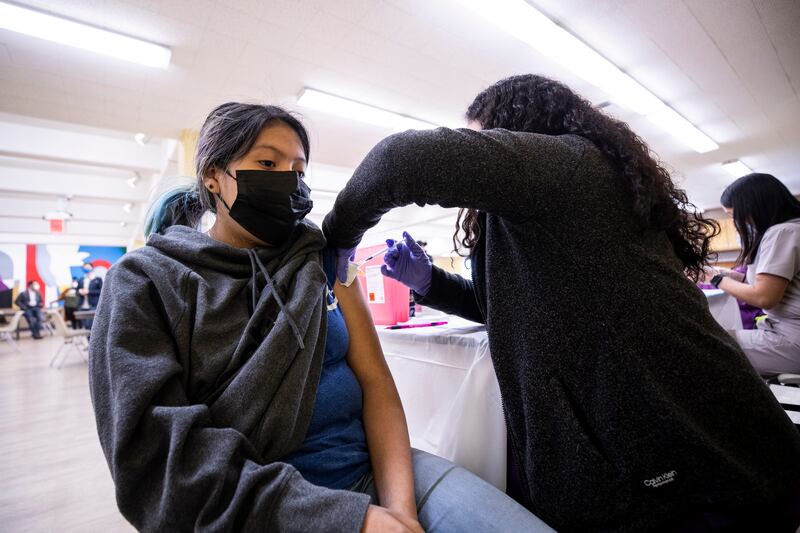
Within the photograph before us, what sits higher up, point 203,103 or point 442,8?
point 442,8

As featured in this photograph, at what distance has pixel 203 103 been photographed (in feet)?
13.3

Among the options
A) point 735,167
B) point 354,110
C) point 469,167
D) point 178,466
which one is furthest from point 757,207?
point 735,167

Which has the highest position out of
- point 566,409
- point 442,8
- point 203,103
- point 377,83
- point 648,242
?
point 442,8

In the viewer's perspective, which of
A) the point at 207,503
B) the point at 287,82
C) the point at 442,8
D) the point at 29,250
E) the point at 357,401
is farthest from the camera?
the point at 29,250

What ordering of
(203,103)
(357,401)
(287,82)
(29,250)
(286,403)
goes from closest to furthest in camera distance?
1. (286,403)
2. (357,401)
3. (287,82)
4. (203,103)
5. (29,250)

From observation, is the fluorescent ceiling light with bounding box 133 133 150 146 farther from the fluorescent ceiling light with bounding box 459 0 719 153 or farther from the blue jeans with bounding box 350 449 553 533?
the blue jeans with bounding box 350 449 553 533

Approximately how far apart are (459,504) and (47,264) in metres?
15.9

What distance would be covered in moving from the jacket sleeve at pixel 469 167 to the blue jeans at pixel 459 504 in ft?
1.65

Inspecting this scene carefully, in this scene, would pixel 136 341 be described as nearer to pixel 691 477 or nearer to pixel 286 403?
pixel 286 403

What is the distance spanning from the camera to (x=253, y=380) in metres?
0.63

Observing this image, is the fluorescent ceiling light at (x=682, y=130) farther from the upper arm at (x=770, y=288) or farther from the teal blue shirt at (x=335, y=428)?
the teal blue shirt at (x=335, y=428)

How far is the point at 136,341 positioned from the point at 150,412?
0.41ft

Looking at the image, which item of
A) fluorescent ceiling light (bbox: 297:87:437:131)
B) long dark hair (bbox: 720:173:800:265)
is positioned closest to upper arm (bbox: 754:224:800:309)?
long dark hair (bbox: 720:173:800:265)

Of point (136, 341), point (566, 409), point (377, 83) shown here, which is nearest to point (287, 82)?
point (377, 83)
